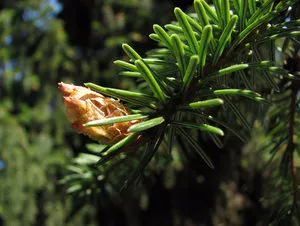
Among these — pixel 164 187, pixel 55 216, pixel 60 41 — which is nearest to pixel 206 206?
pixel 164 187

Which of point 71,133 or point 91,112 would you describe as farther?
point 71,133

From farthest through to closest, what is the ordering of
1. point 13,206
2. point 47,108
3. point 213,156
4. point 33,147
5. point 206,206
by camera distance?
point 47,108, point 33,147, point 13,206, point 206,206, point 213,156

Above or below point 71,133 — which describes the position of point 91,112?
above

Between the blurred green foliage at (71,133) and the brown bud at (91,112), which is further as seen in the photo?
the blurred green foliage at (71,133)

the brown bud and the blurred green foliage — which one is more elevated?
the brown bud

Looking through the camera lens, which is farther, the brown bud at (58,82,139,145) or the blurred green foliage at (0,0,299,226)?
the blurred green foliage at (0,0,299,226)

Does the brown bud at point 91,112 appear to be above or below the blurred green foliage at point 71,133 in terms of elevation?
above

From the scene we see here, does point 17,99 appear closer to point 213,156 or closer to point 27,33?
point 27,33

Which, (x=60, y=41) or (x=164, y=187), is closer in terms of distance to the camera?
(x=164, y=187)
